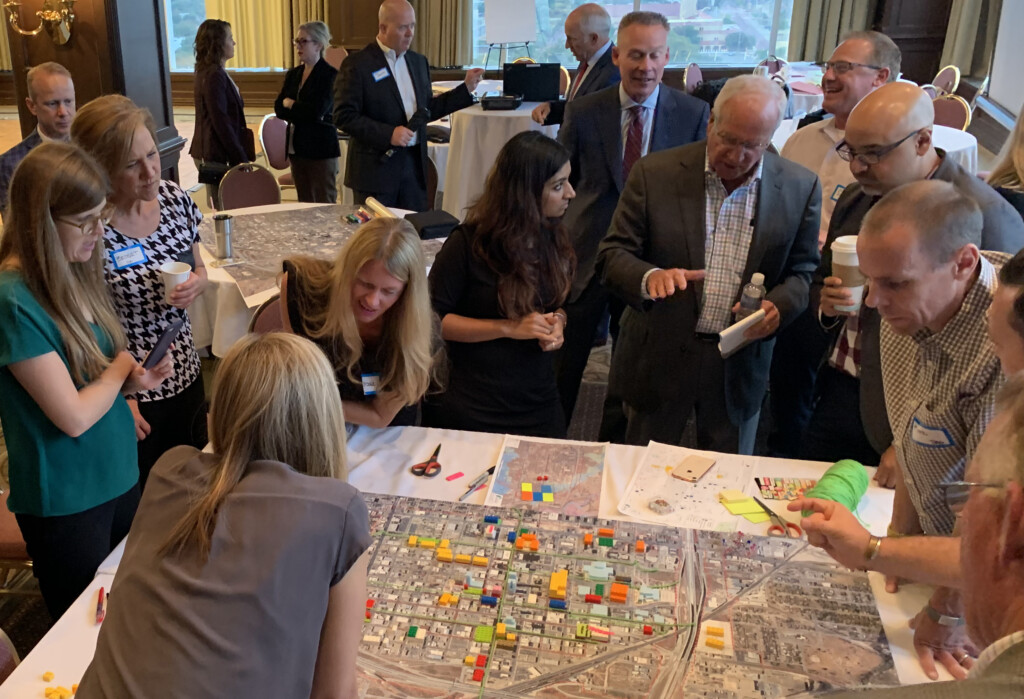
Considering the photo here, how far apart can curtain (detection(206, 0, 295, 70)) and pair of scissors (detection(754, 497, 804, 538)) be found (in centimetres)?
973

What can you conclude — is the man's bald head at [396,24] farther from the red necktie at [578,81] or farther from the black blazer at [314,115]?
the red necktie at [578,81]

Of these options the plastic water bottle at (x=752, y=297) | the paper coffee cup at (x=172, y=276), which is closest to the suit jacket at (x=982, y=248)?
the plastic water bottle at (x=752, y=297)

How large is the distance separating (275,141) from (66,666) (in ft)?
16.5

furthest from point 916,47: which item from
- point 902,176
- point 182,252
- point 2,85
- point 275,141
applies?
point 2,85

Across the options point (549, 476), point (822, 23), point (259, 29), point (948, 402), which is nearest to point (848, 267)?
point (948, 402)

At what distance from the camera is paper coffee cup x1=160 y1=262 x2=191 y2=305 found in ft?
7.31

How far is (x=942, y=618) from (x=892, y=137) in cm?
121

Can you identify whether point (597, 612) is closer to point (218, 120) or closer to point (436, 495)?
point (436, 495)

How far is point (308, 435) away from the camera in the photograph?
1.22 metres

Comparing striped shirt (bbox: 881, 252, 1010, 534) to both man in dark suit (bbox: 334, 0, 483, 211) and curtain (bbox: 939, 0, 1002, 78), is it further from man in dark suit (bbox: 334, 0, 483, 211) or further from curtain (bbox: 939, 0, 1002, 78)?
curtain (bbox: 939, 0, 1002, 78)

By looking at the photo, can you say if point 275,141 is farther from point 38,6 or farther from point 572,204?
point 572,204

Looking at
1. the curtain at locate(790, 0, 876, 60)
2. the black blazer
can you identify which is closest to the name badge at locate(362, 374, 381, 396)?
the black blazer

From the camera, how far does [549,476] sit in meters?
1.93

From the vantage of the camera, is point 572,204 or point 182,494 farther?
point 572,204
